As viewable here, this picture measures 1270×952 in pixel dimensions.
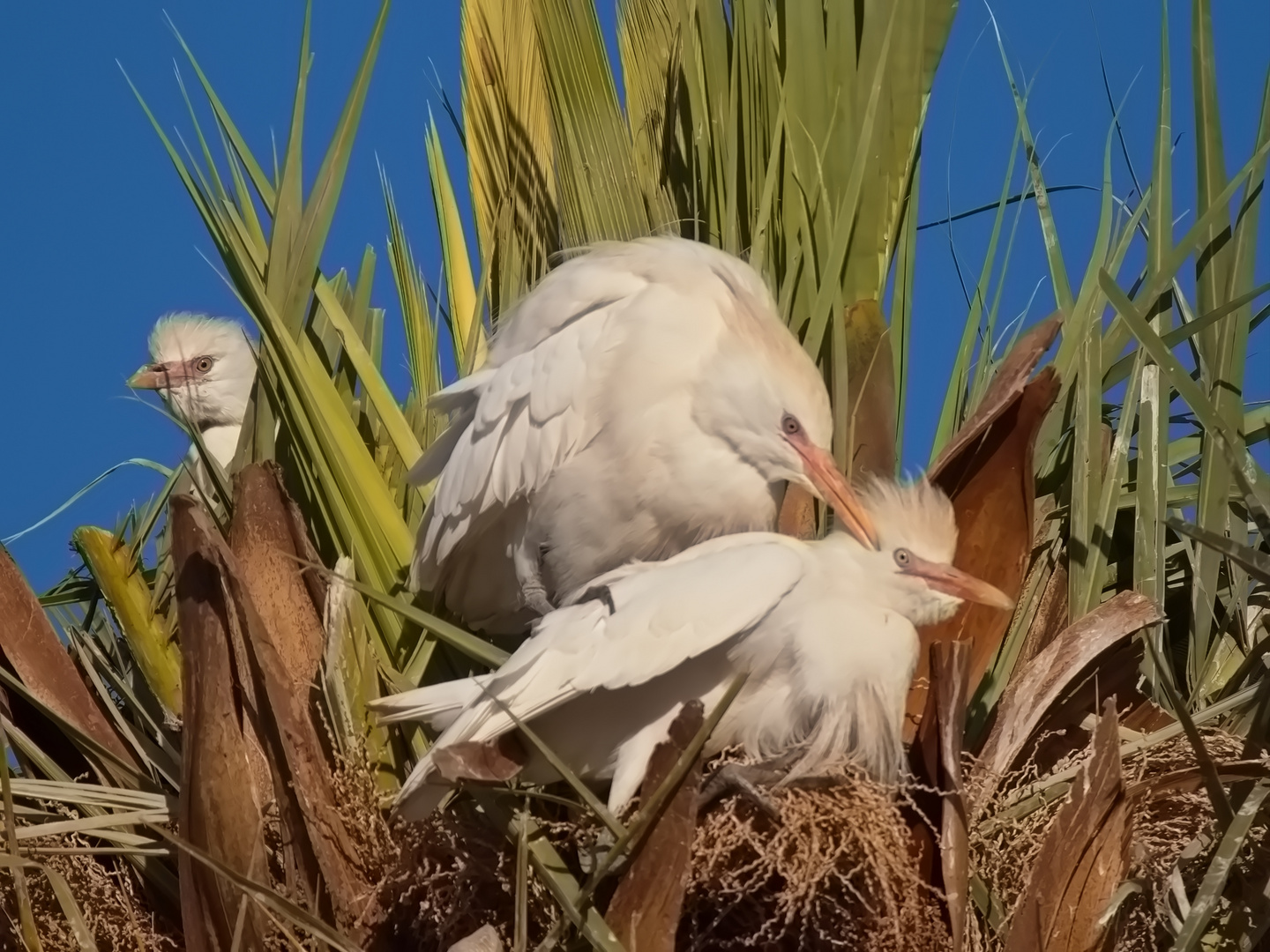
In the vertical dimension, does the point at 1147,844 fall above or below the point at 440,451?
below

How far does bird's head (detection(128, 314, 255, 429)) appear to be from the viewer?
503 cm

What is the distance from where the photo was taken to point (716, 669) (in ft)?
8.48

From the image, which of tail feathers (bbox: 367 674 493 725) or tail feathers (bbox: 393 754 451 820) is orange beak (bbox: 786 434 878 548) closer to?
tail feathers (bbox: 367 674 493 725)

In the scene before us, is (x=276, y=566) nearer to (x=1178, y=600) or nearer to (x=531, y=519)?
(x=531, y=519)

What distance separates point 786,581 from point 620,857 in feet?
1.80

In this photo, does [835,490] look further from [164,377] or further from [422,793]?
[164,377]

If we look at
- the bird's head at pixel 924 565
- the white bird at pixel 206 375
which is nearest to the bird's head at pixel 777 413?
the bird's head at pixel 924 565

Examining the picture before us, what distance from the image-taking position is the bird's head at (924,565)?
2.72 m

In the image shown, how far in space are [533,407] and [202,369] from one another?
2.22 metres

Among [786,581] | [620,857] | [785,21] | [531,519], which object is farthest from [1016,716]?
[785,21]

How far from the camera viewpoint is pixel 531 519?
3.23 meters

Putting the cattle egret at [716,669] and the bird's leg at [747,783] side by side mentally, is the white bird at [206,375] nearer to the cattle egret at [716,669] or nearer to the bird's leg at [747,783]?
the cattle egret at [716,669]

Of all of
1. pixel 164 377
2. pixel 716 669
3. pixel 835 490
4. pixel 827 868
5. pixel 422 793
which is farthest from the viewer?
pixel 164 377

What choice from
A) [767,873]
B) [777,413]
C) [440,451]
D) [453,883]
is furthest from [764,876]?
[440,451]
